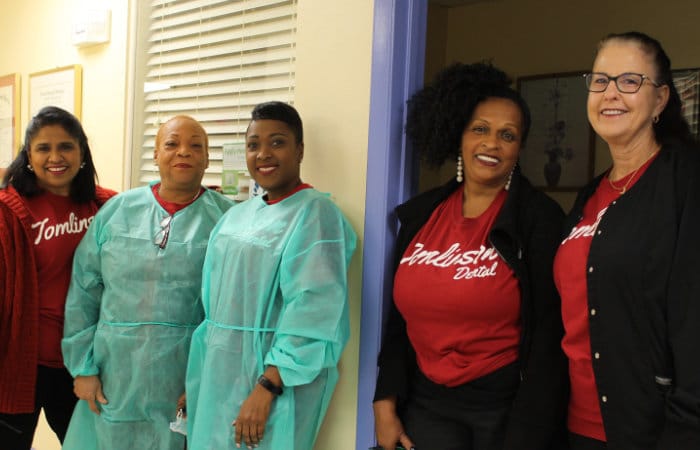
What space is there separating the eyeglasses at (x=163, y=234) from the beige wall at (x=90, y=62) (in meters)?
0.93

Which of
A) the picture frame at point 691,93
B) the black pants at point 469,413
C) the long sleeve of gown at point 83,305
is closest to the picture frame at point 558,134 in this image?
the picture frame at point 691,93

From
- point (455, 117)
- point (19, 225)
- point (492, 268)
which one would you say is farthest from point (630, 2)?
point (19, 225)

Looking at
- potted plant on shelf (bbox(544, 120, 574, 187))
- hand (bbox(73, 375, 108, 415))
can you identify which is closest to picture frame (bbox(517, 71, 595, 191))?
potted plant on shelf (bbox(544, 120, 574, 187))

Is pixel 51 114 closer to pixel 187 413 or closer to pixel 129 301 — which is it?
pixel 129 301

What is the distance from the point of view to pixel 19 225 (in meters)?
2.09

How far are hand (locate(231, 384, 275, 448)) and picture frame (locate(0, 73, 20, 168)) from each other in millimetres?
2478

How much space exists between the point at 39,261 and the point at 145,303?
450 millimetres

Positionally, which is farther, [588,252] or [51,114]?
[51,114]

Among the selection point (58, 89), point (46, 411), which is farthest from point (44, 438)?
point (58, 89)

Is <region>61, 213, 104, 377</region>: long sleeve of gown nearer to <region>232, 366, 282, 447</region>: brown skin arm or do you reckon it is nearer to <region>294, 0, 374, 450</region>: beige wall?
<region>232, 366, 282, 447</region>: brown skin arm

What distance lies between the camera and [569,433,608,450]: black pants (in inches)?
52.5

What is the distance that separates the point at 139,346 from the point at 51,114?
0.86 m

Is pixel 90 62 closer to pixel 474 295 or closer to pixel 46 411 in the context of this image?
pixel 46 411

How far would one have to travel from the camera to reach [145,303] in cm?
197
